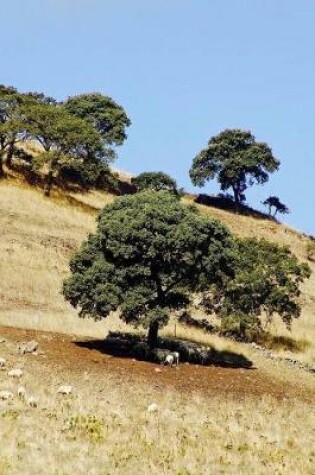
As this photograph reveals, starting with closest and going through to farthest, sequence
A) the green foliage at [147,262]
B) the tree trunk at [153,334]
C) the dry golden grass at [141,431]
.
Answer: the dry golden grass at [141,431] < the green foliage at [147,262] < the tree trunk at [153,334]

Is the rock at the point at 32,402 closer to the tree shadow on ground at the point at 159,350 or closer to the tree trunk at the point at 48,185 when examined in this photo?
the tree shadow on ground at the point at 159,350

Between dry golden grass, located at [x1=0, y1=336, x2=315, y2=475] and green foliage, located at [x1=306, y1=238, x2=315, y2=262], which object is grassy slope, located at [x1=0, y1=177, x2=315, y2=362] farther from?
dry golden grass, located at [x1=0, y1=336, x2=315, y2=475]

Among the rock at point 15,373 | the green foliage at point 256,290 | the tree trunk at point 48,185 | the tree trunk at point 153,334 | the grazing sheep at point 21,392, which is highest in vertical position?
the tree trunk at point 48,185

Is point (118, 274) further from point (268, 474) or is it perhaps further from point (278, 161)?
point (278, 161)

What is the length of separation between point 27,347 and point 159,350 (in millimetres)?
6677

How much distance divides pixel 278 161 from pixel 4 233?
6324 centimetres

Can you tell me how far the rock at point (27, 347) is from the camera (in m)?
28.5

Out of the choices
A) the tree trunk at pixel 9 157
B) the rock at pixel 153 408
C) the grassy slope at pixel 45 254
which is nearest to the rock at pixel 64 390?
the rock at pixel 153 408

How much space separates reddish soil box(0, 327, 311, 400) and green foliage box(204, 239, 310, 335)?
1159 cm

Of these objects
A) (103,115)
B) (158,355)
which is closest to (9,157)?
(103,115)

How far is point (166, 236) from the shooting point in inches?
1237

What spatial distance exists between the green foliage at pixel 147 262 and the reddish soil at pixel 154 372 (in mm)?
2319

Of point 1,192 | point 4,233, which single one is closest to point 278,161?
point 1,192

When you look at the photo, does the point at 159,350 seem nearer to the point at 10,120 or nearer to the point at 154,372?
the point at 154,372
